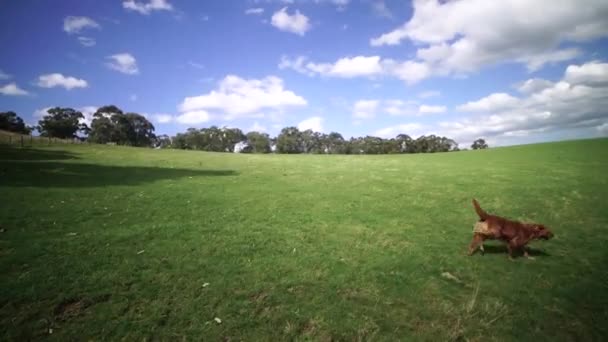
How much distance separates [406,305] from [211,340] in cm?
479

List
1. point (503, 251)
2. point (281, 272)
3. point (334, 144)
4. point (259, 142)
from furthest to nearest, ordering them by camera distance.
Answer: point (334, 144) < point (259, 142) < point (503, 251) < point (281, 272)

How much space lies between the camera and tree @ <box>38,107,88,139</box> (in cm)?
11712

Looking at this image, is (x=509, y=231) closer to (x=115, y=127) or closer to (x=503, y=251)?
(x=503, y=251)

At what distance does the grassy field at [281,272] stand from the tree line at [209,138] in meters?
130

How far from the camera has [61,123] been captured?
118312 mm

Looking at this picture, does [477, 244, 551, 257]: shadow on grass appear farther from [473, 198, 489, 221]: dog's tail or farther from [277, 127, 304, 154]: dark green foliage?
[277, 127, 304, 154]: dark green foliage

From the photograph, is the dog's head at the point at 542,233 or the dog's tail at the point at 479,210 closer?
the dog's tail at the point at 479,210

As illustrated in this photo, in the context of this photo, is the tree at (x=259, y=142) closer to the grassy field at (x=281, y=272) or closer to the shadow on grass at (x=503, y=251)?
the grassy field at (x=281, y=272)

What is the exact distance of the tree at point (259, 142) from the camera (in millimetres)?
159750

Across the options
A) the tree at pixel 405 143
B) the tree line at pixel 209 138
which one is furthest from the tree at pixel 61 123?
the tree at pixel 405 143

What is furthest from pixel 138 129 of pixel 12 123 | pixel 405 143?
pixel 405 143

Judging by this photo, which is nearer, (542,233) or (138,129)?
(542,233)

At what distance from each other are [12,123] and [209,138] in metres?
76.2

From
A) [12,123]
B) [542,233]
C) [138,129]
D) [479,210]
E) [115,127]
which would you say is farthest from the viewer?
[138,129]
